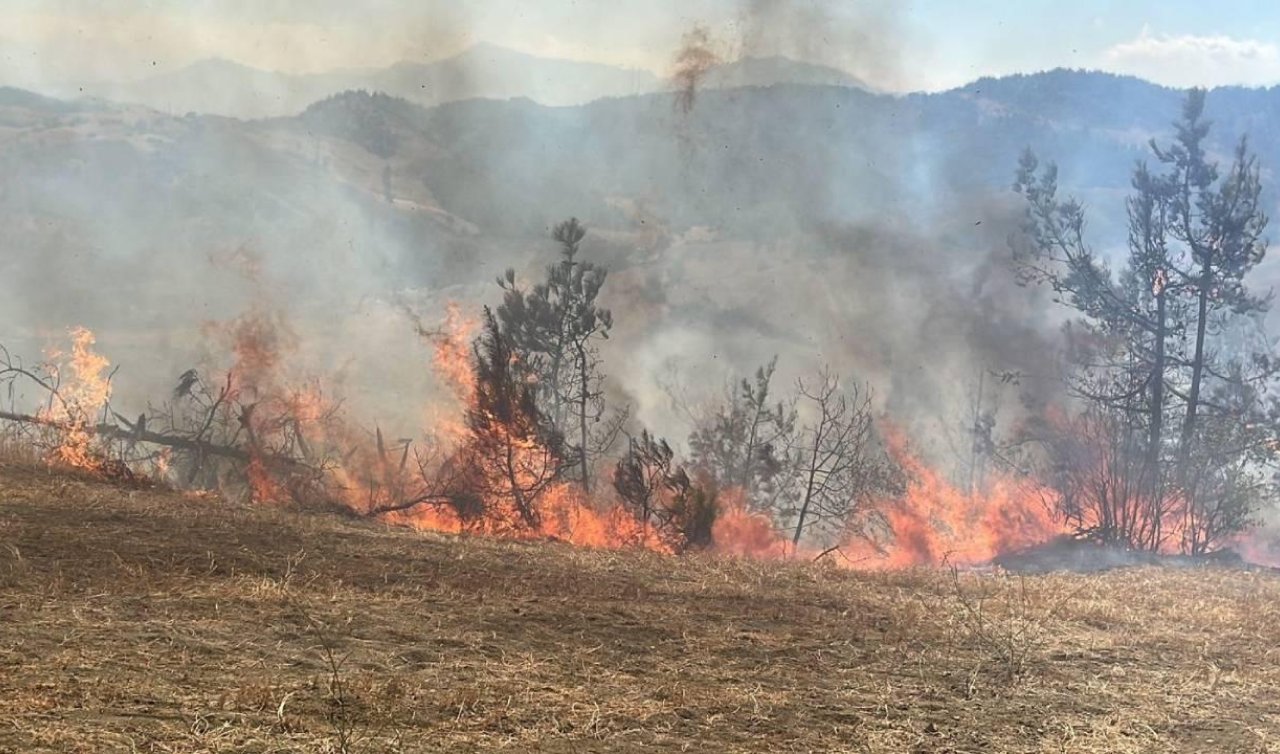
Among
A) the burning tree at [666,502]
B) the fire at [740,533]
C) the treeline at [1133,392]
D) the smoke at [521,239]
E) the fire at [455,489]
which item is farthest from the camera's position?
the smoke at [521,239]

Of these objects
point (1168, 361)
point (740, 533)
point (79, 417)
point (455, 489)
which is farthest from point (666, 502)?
point (1168, 361)

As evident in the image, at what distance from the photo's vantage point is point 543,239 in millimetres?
63594

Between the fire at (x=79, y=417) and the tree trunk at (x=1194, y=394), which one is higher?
the tree trunk at (x=1194, y=394)

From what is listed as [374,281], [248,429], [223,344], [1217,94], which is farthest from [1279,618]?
[1217,94]

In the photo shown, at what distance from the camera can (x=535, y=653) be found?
30.0ft

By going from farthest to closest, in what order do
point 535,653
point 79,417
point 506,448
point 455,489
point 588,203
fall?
point 588,203 → point 506,448 → point 455,489 → point 79,417 → point 535,653

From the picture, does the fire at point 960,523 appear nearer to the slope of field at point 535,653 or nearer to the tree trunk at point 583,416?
the tree trunk at point 583,416

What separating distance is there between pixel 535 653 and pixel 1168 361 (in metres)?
25.0

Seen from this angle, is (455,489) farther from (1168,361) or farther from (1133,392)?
(1168,361)

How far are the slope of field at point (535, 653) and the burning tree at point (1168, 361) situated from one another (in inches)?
505

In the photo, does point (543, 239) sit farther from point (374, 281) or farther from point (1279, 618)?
point (1279, 618)

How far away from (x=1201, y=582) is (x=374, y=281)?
1424 inches

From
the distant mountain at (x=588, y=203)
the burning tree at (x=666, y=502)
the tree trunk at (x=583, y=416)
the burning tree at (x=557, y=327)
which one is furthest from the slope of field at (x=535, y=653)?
the distant mountain at (x=588, y=203)

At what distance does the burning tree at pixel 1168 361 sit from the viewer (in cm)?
2694
